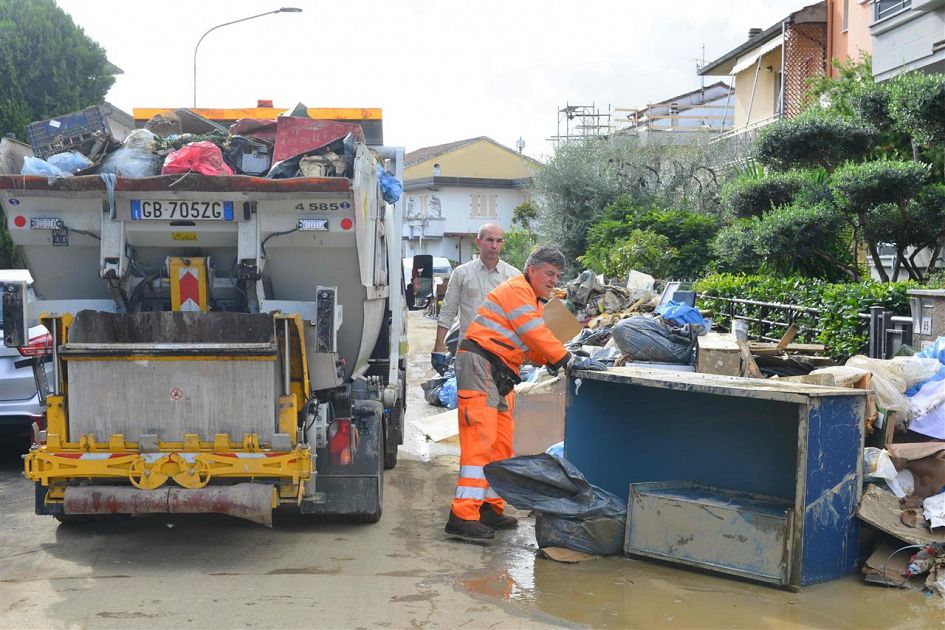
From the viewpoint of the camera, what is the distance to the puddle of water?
4668mm

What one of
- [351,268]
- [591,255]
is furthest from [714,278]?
[351,268]

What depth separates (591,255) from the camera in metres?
22.3

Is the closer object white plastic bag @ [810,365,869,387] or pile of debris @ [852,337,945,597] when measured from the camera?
pile of debris @ [852,337,945,597]

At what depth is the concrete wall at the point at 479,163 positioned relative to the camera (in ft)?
202

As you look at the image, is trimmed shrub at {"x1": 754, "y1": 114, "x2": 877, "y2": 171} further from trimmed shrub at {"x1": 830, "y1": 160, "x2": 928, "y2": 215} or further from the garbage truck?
the garbage truck

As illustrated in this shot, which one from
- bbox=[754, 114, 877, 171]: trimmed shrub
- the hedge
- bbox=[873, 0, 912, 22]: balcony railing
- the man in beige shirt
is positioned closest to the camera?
the man in beige shirt

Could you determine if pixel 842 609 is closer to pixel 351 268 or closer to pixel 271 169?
pixel 351 268

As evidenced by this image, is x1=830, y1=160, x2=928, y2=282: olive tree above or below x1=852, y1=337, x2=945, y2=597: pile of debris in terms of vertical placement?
above

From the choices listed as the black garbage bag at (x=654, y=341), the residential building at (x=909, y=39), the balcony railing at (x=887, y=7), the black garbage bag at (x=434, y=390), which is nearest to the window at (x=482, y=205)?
the balcony railing at (x=887, y=7)

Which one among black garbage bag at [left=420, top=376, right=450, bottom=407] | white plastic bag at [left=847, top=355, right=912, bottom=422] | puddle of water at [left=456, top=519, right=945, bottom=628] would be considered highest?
white plastic bag at [left=847, top=355, right=912, bottom=422]

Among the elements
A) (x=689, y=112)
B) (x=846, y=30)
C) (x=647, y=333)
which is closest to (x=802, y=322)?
(x=647, y=333)

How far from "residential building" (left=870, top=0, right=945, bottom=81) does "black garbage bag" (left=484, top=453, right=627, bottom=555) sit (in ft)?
35.2

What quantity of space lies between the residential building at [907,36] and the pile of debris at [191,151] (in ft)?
35.9

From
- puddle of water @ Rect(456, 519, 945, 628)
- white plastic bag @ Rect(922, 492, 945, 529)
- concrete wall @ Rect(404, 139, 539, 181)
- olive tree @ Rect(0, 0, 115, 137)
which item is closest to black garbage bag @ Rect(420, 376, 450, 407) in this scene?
puddle of water @ Rect(456, 519, 945, 628)
